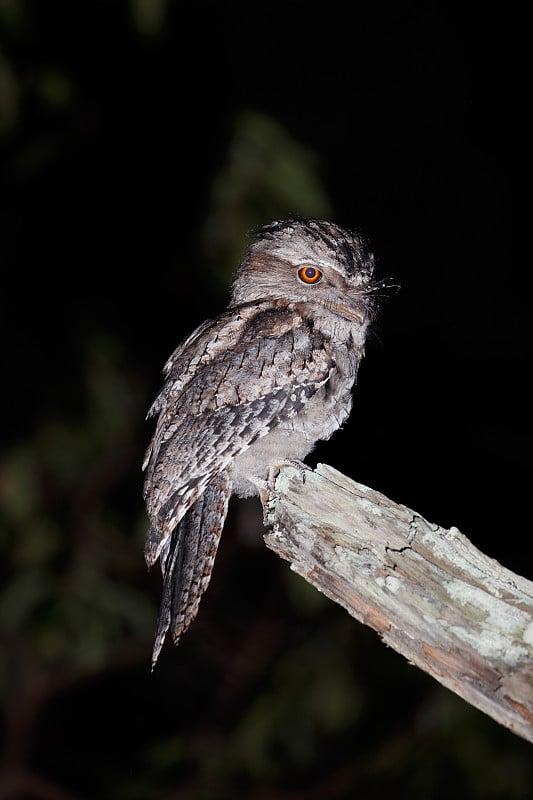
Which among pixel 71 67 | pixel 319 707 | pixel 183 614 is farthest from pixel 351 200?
pixel 183 614

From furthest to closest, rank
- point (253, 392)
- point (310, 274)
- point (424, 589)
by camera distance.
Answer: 1. point (310, 274)
2. point (253, 392)
3. point (424, 589)

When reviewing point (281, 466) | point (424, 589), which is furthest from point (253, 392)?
point (424, 589)

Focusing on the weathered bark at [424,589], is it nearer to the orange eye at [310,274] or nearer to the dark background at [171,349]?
the orange eye at [310,274]

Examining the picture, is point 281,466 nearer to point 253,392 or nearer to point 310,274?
point 253,392

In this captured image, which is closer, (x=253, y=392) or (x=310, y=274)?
(x=253, y=392)

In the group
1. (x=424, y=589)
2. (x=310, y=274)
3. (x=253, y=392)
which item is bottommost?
(x=424, y=589)

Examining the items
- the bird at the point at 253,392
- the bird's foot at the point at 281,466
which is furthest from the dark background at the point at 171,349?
the bird's foot at the point at 281,466
